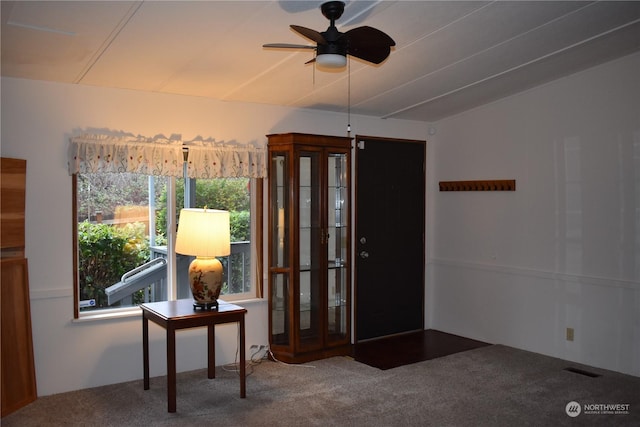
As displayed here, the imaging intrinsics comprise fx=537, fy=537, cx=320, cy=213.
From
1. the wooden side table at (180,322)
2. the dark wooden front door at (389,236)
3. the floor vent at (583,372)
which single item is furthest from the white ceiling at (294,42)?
the floor vent at (583,372)

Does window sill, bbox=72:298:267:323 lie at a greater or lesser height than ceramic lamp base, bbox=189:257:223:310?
lesser

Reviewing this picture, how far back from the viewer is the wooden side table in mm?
3498

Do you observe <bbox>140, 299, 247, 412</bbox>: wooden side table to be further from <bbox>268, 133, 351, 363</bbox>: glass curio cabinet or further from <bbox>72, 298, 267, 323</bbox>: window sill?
<bbox>268, 133, 351, 363</bbox>: glass curio cabinet

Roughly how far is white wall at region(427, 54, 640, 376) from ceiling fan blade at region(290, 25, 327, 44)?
2975 millimetres

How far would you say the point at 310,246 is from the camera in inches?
189

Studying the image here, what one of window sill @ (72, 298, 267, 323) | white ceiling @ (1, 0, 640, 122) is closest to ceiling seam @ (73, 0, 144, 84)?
white ceiling @ (1, 0, 640, 122)

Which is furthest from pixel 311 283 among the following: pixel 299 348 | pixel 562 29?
pixel 562 29

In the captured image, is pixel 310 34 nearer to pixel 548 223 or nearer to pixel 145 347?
pixel 145 347

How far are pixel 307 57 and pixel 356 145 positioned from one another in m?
1.71

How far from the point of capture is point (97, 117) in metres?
3.96

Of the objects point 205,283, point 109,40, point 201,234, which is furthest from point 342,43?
point 205,283

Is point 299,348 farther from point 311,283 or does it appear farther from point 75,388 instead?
point 75,388

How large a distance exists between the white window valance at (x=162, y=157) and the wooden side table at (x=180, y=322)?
1.05 meters

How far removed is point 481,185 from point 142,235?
129 inches
